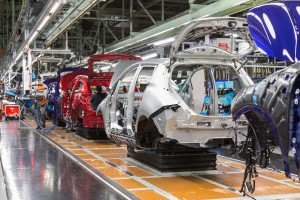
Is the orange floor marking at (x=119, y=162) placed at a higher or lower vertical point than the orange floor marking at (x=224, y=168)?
higher

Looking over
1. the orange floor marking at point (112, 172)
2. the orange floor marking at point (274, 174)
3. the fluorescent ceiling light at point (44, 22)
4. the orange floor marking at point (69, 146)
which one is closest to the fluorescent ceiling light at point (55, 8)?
the fluorescent ceiling light at point (44, 22)

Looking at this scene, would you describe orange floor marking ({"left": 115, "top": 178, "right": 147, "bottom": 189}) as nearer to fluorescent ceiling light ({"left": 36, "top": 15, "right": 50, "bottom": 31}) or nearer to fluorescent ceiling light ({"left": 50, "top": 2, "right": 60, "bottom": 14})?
fluorescent ceiling light ({"left": 50, "top": 2, "right": 60, "bottom": 14})

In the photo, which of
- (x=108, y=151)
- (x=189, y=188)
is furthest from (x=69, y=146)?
(x=189, y=188)

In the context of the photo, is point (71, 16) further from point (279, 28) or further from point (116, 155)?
point (279, 28)

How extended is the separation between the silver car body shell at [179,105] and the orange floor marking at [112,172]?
1.83 feet

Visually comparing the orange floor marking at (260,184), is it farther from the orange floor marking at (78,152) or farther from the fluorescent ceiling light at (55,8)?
the fluorescent ceiling light at (55,8)

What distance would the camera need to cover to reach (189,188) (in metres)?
6.11

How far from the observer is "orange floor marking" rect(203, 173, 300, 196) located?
597cm

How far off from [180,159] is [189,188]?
44.1 inches

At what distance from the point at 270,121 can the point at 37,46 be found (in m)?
15.5

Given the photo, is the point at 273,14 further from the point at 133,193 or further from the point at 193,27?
the point at 133,193

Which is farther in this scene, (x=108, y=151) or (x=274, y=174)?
(x=108, y=151)

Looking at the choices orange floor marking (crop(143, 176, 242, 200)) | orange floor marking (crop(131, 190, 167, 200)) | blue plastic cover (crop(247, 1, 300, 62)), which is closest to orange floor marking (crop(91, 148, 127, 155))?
orange floor marking (crop(143, 176, 242, 200))

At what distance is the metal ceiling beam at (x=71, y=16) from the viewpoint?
10.5 m
